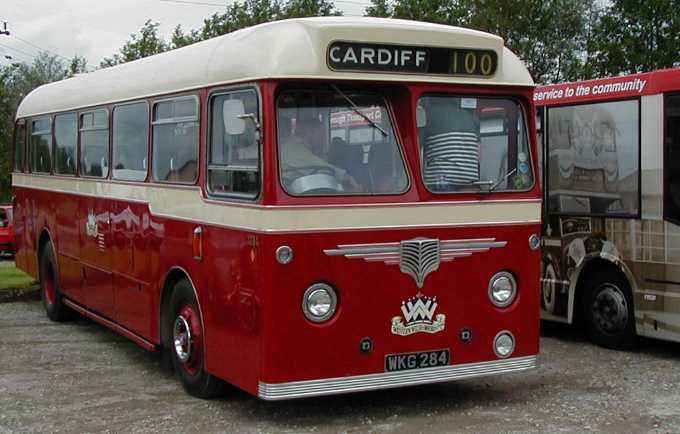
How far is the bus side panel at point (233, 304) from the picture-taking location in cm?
742

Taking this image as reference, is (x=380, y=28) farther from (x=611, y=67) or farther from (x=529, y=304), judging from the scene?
(x=611, y=67)

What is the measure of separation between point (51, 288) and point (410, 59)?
7533 millimetres

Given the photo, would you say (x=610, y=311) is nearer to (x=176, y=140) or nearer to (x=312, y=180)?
(x=312, y=180)

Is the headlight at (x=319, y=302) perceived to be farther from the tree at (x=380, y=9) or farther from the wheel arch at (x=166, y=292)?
the tree at (x=380, y=9)

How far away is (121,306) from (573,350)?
474cm

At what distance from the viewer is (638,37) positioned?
23.9 meters

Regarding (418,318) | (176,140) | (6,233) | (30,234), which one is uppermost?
(176,140)

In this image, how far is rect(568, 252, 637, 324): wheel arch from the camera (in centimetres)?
1073

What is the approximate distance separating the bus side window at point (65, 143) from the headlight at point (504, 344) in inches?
241

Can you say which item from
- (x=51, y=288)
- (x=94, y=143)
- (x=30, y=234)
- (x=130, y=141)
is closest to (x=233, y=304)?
(x=130, y=141)

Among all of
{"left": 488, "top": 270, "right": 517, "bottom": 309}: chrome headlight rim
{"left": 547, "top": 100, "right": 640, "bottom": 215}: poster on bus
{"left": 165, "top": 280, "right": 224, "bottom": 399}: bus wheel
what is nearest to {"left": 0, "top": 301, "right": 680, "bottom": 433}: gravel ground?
{"left": 165, "top": 280, "right": 224, "bottom": 399}: bus wheel

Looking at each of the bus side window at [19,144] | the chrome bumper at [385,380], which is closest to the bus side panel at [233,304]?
the chrome bumper at [385,380]

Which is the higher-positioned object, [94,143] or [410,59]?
[410,59]

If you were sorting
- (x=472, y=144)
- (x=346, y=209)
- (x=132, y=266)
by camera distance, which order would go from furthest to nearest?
(x=132, y=266), (x=472, y=144), (x=346, y=209)
